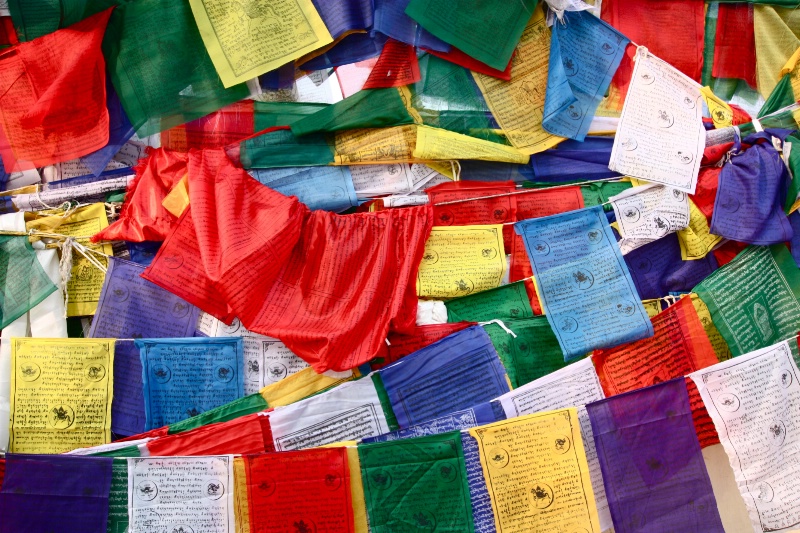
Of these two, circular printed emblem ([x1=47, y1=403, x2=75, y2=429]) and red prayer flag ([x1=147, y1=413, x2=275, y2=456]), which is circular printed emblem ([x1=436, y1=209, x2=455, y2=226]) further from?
circular printed emblem ([x1=47, y1=403, x2=75, y2=429])

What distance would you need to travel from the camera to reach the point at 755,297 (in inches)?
80.3

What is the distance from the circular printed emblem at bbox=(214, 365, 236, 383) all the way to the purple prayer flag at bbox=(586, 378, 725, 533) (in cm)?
77

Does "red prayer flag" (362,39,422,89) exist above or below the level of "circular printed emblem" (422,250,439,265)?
above

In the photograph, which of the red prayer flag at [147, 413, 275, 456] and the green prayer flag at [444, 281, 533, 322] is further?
the green prayer flag at [444, 281, 533, 322]

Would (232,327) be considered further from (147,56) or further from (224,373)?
(147,56)

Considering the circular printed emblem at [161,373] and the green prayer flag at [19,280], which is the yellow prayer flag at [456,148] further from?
the green prayer flag at [19,280]

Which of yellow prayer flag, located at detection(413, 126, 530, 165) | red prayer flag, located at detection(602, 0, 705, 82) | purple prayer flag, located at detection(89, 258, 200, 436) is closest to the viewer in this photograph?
purple prayer flag, located at detection(89, 258, 200, 436)

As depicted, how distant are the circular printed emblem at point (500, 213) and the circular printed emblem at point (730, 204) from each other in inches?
20.7

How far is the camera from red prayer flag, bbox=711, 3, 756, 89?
7.91ft

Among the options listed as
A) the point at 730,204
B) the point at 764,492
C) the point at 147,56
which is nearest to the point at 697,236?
the point at 730,204

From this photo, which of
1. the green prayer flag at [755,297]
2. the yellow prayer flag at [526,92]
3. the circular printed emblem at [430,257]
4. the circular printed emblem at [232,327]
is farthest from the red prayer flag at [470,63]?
the circular printed emblem at [232,327]

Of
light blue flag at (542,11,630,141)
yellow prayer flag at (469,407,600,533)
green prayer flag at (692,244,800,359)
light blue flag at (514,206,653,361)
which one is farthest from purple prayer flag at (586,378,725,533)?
light blue flag at (542,11,630,141)

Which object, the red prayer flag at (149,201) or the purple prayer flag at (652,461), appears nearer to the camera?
the purple prayer flag at (652,461)

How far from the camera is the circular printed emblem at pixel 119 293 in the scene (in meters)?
1.91
